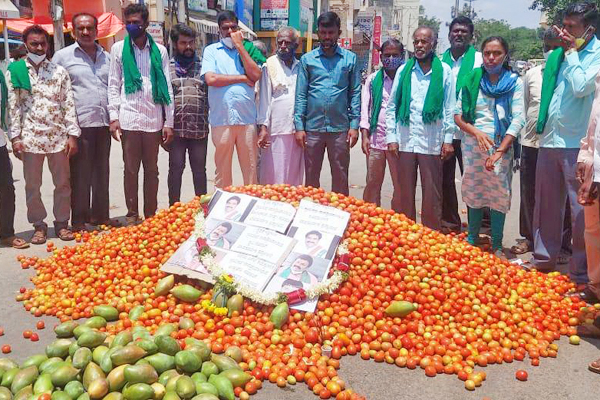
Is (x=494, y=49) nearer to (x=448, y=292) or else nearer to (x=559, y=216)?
(x=559, y=216)

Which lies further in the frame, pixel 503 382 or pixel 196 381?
pixel 503 382

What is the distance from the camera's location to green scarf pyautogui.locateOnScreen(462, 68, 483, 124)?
5.22 meters

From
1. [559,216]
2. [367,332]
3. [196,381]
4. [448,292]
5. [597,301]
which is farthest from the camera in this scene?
[559,216]

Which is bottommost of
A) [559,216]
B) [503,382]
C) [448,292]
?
[503,382]

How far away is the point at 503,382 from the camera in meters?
3.47

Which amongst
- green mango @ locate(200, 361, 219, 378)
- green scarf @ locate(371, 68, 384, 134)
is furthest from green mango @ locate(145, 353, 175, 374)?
green scarf @ locate(371, 68, 384, 134)

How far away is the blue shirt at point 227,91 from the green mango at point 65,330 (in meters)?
3.06

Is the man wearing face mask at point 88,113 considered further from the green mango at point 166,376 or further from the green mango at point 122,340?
the green mango at point 166,376

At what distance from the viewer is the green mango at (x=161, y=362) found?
10.2 ft

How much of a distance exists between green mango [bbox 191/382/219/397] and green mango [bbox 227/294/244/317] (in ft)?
3.23

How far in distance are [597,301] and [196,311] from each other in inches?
133

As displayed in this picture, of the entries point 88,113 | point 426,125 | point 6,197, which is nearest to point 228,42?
point 88,113

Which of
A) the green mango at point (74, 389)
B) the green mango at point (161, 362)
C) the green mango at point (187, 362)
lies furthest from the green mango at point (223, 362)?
the green mango at point (74, 389)

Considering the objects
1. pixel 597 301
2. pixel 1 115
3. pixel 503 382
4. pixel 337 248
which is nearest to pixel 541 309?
pixel 597 301
